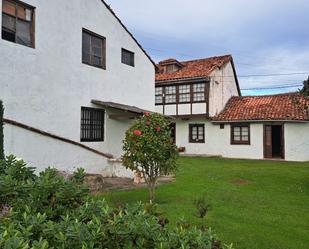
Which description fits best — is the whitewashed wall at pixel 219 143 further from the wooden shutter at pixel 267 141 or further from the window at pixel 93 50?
the window at pixel 93 50

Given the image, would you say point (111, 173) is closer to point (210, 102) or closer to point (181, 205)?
point (181, 205)

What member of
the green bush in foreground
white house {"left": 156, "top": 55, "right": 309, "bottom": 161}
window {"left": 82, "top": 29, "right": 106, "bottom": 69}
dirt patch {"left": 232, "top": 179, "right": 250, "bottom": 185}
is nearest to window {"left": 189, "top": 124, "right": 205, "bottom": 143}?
white house {"left": 156, "top": 55, "right": 309, "bottom": 161}

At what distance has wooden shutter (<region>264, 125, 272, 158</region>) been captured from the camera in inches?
982

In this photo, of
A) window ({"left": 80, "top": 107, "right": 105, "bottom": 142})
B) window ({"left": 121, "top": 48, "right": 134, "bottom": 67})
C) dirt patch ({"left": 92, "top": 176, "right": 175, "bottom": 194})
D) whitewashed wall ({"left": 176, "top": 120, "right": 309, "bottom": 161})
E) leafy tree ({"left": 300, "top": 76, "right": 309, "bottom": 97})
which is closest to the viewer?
dirt patch ({"left": 92, "top": 176, "right": 175, "bottom": 194})

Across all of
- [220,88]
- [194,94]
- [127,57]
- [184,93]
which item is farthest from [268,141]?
[127,57]

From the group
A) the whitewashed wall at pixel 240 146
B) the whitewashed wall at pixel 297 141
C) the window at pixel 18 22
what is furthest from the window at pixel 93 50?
the whitewashed wall at pixel 297 141

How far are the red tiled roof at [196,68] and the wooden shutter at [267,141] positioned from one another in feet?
19.9

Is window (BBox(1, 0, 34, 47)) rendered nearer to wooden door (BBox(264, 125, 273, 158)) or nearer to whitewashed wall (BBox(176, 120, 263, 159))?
whitewashed wall (BBox(176, 120, 263, 159))

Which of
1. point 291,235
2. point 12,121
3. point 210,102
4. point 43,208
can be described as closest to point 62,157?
point 12,121

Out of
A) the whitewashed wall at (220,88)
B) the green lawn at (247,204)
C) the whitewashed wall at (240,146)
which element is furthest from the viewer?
the whitewashed wall at (220,88)

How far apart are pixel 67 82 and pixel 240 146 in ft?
55.8

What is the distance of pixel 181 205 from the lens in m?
9.06

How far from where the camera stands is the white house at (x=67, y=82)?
420 inches

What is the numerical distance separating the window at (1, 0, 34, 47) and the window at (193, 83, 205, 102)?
16462 mm
